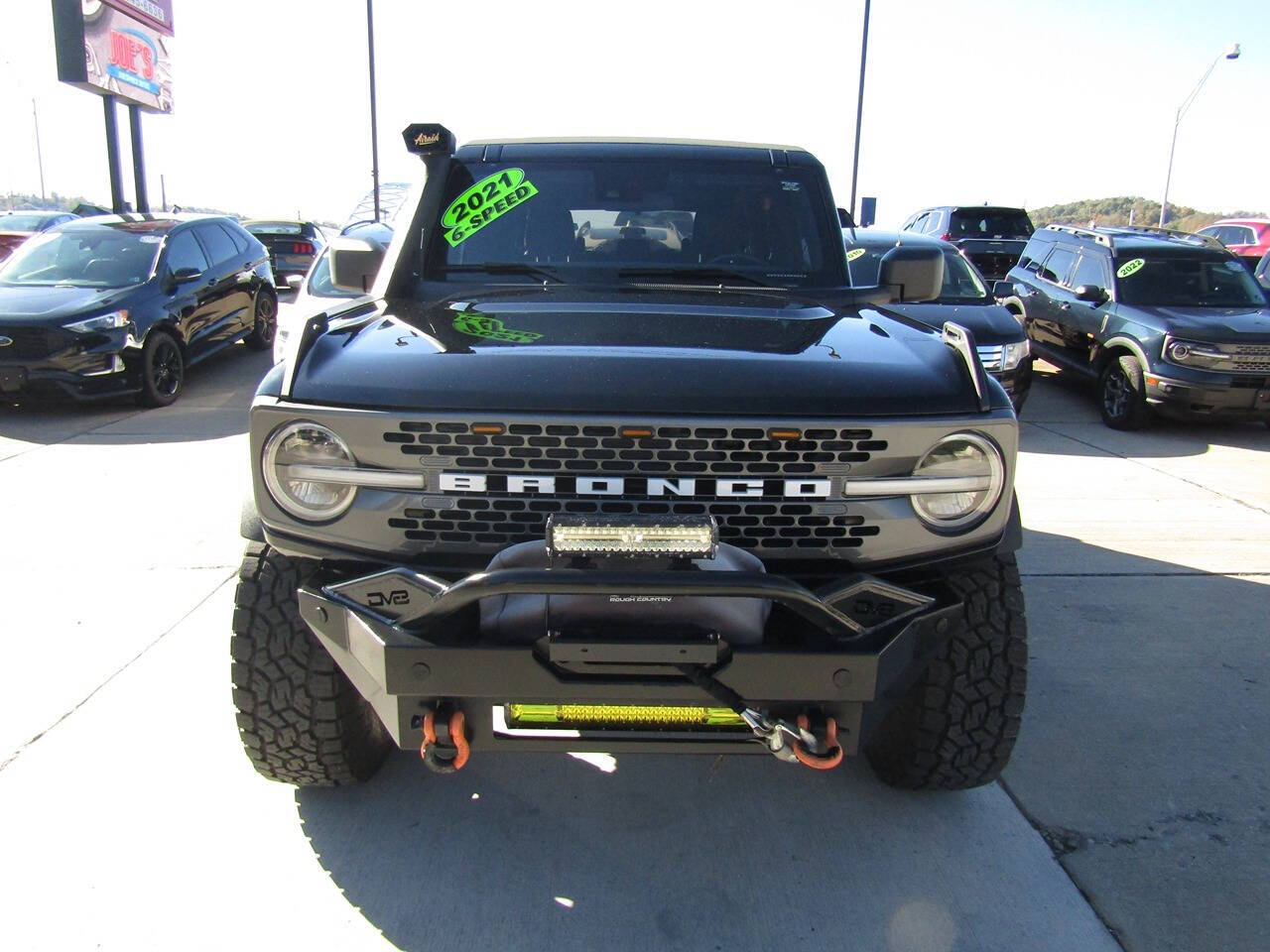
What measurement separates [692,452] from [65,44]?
16.4 m

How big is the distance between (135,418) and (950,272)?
7.72 m

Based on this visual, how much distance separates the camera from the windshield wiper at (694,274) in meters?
3.46

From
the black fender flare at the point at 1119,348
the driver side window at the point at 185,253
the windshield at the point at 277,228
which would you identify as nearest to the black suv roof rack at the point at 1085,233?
the black fender flare at the point at 1119,348

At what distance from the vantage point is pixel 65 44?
14.9 m

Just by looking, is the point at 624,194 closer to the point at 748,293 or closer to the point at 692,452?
the point at 748,293

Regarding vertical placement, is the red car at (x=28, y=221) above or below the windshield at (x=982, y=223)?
below

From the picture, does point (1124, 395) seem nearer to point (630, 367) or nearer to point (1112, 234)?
point (1112, 234)

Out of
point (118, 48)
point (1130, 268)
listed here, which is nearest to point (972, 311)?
point (1130, 268)

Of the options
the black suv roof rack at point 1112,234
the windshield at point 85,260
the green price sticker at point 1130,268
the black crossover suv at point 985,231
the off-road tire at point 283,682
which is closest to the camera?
the off-road tire at point 283,682

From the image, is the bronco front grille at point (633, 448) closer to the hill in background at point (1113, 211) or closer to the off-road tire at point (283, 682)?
the off-road tire at point (283, 682)

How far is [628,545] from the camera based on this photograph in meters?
2.16

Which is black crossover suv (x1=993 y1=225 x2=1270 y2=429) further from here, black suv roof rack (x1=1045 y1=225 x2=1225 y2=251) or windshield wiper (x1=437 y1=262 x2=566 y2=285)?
windshield wiper (x1=437 y1=262 x2=566 y2=285)

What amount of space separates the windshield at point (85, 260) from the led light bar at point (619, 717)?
869 centimetres

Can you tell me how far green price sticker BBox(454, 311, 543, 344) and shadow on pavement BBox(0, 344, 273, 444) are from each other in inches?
237
